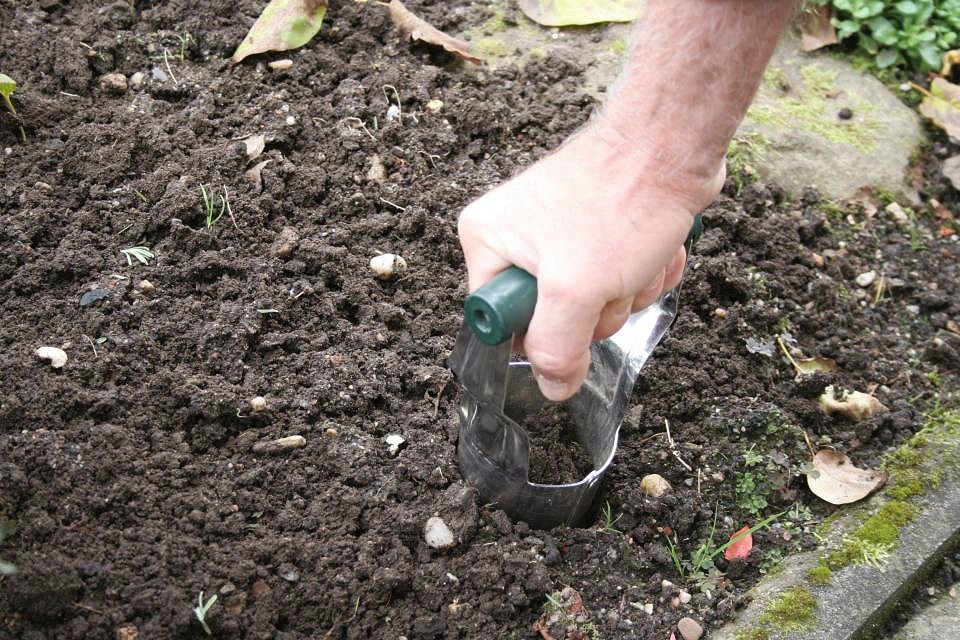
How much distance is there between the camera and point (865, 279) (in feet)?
8.91

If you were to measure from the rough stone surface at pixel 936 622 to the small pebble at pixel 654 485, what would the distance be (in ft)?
1.87

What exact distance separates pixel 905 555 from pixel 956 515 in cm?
20

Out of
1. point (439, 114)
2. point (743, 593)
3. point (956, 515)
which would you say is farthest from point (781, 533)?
point (439, 114)

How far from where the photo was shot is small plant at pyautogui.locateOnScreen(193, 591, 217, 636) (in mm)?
1689

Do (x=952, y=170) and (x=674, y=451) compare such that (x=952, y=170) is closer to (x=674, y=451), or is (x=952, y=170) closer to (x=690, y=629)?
(x=674, y=451)

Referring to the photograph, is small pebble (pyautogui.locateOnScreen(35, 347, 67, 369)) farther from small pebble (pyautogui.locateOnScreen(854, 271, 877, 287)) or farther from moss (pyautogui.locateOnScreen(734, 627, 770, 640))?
small pebble (pyautogui.locateOnScreen(854, 271, 877, 287))

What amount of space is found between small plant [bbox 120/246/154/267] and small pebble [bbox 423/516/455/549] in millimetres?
984

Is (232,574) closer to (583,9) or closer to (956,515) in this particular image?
(956,515)

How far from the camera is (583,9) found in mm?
3283

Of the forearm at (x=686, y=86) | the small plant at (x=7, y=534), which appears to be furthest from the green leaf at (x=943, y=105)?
the small plant at (x=7, y=534)

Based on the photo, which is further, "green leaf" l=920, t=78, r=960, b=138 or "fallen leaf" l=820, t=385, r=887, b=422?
"green leaf" l=920, t=78, r=960, b=138

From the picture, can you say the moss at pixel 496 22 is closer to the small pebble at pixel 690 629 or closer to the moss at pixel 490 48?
the moss at pixel 490 48

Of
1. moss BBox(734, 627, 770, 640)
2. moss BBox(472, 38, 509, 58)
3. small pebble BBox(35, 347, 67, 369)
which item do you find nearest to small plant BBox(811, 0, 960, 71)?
moss BBox(472, 38, 509, 58)

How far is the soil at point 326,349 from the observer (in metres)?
1.81
